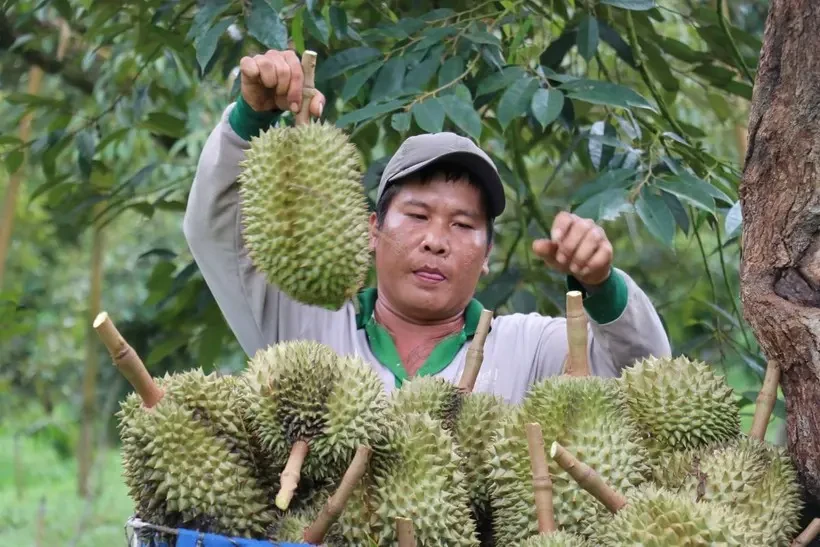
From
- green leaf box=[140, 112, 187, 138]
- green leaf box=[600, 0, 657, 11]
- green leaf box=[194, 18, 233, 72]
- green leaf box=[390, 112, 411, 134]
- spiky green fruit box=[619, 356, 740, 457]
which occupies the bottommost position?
spiky green fruit box=[619, 356, 740, 457]

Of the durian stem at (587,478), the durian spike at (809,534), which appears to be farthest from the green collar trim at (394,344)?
the durian spike at (809,534)

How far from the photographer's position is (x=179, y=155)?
453 cm

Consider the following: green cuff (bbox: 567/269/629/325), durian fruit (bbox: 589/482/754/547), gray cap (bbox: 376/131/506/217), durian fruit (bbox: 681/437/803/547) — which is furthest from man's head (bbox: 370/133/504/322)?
durian fruit (bbox: 589/482/754/547)

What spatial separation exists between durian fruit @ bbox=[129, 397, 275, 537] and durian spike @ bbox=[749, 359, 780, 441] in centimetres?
75

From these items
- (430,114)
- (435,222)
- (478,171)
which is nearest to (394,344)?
(435,222)

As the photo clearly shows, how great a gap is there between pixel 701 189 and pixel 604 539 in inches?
47.5

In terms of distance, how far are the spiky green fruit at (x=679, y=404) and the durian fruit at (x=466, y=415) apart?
22cm

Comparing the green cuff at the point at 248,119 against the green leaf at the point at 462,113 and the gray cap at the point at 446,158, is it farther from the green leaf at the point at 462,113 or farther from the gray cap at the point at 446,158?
the green leaf at the point at 462,113

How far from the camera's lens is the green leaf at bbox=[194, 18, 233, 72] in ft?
7.59

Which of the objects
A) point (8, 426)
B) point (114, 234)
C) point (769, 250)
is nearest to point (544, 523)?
point (769, 250)

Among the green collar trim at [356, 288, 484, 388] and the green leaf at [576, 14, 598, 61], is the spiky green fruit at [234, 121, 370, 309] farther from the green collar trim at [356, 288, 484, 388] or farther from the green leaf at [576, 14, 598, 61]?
the green leaf at [576, 14, 598, 61]

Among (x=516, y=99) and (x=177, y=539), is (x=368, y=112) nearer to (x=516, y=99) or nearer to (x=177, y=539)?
(x=516, y=99)

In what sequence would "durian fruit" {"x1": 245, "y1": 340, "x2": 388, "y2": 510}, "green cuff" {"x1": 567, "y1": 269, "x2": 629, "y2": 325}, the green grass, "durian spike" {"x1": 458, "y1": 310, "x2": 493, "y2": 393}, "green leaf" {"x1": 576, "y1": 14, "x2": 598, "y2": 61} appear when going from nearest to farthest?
"durian fruit" {"x1": 245, "y1": 340, "x2": 388, "y2": 510}, "durian spike" {"x1": 458, "y1": 310, "x2": 493, "y2": 393}, "green cuff" {"x1": 567, "y1": 269, "x2": 629, "y2": 325}, "green leaf" {"x1": 576, "y1": 14, "x2": 598, "y2": 61}, the green grass

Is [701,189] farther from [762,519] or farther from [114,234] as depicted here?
[114,234]
